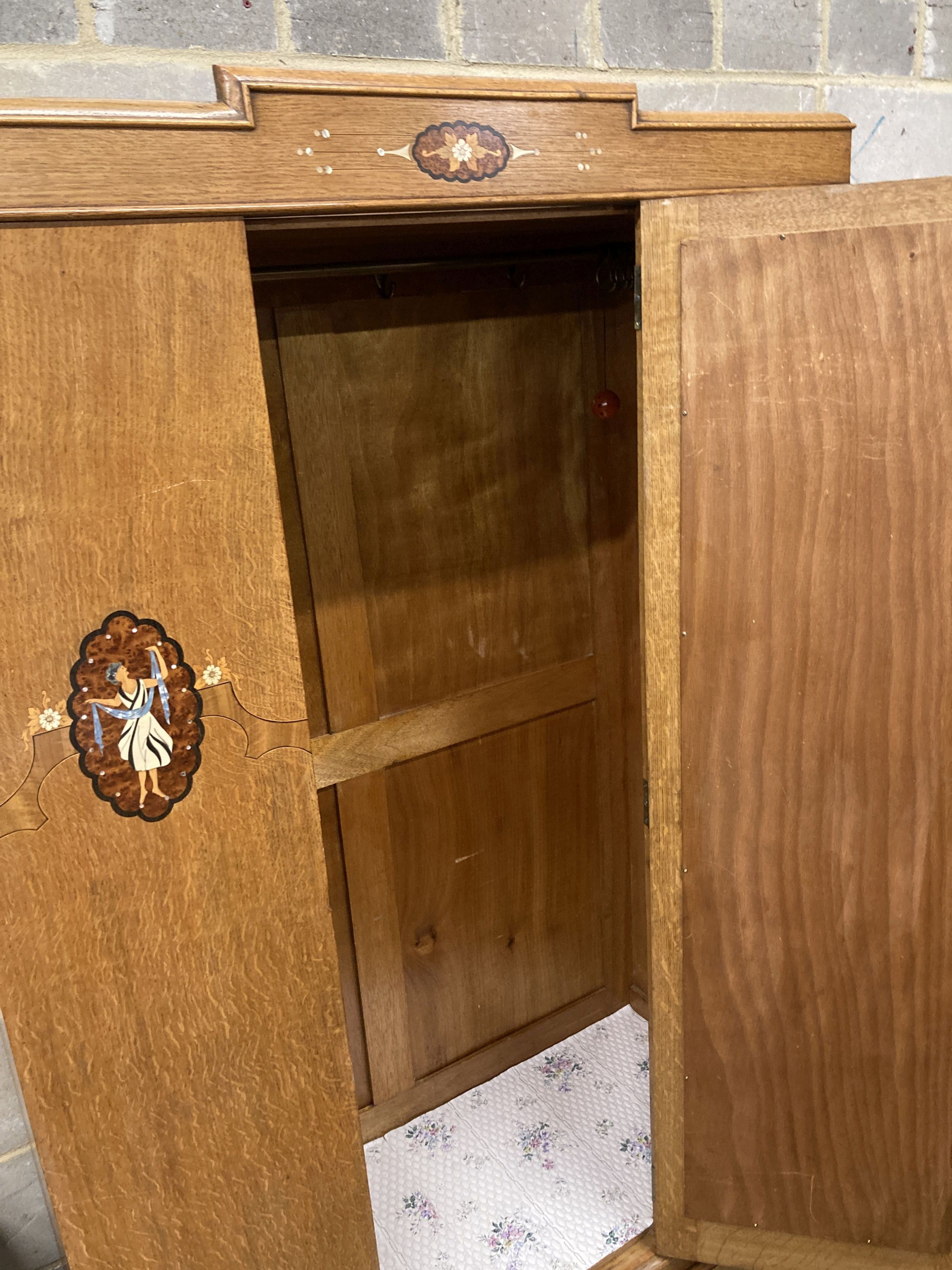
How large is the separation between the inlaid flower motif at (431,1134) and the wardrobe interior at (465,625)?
42 mm

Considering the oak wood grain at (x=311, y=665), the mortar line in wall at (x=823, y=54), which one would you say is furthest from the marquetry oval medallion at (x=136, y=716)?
the mortar line in wall at (x=823, y=54)

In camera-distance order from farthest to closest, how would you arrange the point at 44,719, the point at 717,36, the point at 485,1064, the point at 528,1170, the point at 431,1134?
the point at 485,1064, the point at 431,1134, the point at 528,1170, the point at 717,36, the point at 44,719

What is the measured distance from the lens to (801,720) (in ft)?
4.20

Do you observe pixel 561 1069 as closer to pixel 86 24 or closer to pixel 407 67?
pixel 407 67

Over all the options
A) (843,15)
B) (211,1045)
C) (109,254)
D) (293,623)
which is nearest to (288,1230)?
(211,1045)

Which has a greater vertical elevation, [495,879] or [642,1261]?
[495,879]

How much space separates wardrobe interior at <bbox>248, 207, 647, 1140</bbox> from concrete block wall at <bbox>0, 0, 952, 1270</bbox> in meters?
0.24

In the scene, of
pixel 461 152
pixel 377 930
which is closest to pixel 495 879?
pixel 377 930

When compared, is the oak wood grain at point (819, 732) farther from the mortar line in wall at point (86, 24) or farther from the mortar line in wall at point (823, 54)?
the mortar line in wall at point (86, 24)

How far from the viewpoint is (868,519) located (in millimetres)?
1201

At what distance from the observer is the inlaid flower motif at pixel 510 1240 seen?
5.43ft

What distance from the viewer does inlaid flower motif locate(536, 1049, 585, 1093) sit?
2045 mm

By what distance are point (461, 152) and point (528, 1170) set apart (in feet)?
5.96

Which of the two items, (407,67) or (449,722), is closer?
(407,67)
